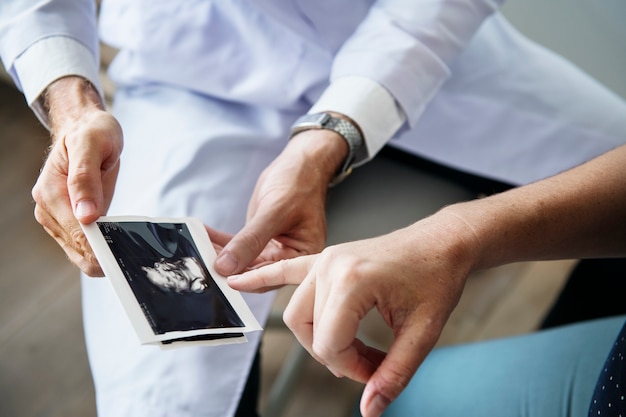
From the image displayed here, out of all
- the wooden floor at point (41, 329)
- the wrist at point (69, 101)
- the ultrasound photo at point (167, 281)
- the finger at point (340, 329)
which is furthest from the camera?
the wooden floor at point (41, 329)

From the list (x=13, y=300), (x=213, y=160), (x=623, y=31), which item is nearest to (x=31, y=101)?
(x=213, y=160)

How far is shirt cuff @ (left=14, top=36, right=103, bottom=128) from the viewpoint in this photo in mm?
769

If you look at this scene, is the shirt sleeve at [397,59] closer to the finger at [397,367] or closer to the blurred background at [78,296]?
the blurred background at [78,296]

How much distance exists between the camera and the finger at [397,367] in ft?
1.62

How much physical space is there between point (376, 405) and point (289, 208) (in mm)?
286

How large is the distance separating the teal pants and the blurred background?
0.90 feet

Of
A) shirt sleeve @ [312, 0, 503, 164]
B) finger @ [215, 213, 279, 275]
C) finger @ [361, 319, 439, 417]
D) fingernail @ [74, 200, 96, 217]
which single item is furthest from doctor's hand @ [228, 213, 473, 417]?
shirt sleeve @ [312, 0, 503, 164]

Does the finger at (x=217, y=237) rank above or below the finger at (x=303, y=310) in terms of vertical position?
below

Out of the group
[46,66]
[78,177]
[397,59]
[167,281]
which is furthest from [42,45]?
[397,59]

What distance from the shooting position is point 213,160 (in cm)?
87

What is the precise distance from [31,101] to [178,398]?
1.38 ft

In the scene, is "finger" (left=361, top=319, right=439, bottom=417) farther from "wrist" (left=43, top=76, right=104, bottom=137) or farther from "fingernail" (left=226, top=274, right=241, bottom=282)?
"wrist" (left=43, top=76, right=104, bottom=137)

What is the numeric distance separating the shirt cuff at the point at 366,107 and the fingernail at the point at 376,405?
1.43 feet

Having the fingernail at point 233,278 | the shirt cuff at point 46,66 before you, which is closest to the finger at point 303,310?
→ the fingernail at point 233,278
